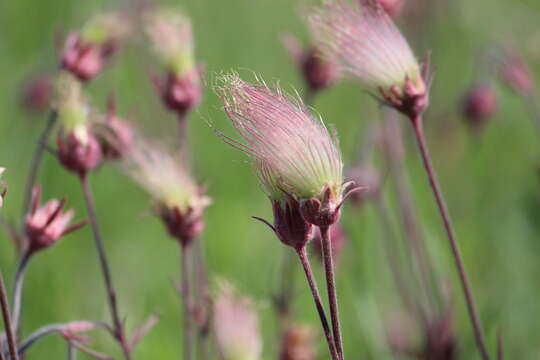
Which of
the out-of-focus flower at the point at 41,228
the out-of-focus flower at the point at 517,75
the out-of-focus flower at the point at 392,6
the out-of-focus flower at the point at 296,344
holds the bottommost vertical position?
the out-of-focus flower at the point at 296,344

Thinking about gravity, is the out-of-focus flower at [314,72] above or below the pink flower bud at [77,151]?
above

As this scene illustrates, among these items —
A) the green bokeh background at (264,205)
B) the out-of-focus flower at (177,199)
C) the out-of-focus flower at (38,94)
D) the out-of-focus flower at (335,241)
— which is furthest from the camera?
the out-of-focus flower at (38,94)

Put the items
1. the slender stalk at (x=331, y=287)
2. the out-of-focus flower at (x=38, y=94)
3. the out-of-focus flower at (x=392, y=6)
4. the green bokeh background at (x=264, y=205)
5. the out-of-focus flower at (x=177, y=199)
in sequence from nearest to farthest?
the slender stalk at (x=331, y=287), the out-of-focus flower at (x=177, y=199), the out-of-focus flower at (x=392, y=6), the green bokeh background at (x=264, y=205), the out-of-focus flower at (x=38, y=94)

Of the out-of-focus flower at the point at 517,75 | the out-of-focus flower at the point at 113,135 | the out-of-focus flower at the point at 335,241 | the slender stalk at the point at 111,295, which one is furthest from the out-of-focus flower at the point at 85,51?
the out-of-focus flower at the point at 517,75

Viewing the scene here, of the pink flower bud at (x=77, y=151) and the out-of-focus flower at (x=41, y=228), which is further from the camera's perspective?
the pink flower bud at (x=77, y=151)

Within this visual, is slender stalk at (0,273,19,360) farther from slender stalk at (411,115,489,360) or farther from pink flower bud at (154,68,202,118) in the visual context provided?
pink flower bud at (154,68,202,118)

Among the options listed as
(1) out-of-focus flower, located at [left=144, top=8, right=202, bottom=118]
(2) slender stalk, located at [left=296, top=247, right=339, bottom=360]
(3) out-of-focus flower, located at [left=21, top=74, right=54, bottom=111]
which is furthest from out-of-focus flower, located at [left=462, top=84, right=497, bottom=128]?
(2) slender stalk, located at [left=296, top=247, right=339, bottom=360]

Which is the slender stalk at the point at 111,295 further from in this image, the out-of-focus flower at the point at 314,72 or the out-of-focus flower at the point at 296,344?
the out-of-focus flower at the point at 314,72
